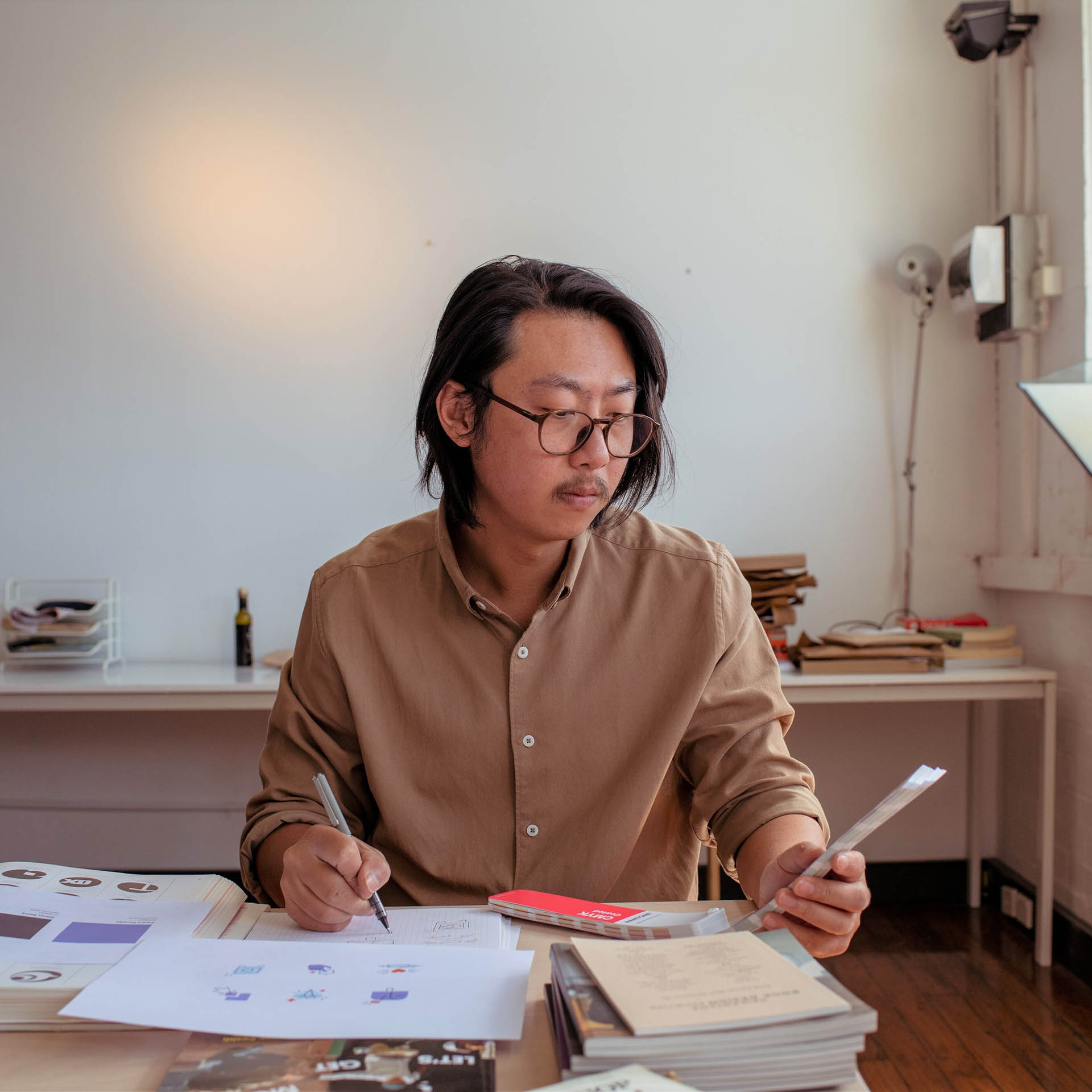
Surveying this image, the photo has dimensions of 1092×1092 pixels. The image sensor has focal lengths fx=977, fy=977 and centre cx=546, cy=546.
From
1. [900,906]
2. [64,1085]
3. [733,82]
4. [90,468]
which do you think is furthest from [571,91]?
[64,1085]

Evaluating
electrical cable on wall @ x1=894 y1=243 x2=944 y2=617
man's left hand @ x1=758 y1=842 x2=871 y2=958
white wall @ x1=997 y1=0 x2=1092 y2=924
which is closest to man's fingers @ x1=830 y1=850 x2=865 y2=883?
man's left hand @ x1=758 y1=842 x2=871 y2=958

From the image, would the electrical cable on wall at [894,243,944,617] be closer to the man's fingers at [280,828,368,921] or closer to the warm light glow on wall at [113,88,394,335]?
the warm light glow on wall at [113,88,394,335]

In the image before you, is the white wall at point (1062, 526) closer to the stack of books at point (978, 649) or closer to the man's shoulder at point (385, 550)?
the stack of books at point (978, 649)

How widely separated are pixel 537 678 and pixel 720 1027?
65 cm

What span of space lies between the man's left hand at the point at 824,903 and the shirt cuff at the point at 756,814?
0.71 ft

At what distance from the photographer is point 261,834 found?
116cm

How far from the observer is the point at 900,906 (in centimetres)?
294

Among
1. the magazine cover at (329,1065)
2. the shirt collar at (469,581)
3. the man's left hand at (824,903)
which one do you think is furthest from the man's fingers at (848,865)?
the shirt collar at (469,581)

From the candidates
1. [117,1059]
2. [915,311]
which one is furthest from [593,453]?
[915,311]

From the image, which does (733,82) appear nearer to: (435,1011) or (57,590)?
(57,590)

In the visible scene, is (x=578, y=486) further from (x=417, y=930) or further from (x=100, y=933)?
(x=100, y=933)

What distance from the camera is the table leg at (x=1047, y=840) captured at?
8.07ft

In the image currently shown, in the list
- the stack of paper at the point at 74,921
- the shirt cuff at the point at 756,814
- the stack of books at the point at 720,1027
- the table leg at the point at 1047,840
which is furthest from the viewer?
the table leg at the point at 1047,840

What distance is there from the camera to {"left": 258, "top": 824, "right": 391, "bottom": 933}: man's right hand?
0.92m
